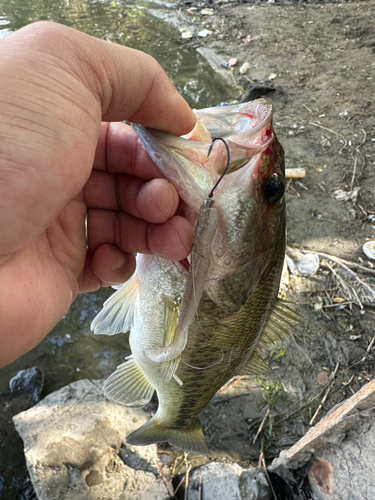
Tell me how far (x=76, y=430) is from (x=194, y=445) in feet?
3.25

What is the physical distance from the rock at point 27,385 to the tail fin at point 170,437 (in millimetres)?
1424

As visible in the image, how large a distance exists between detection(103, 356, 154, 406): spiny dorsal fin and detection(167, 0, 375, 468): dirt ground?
37.1 inches

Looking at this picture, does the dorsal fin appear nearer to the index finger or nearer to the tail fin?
the tail fin

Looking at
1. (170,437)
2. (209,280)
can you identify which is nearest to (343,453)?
(170,437)

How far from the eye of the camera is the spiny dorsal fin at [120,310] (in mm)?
1987

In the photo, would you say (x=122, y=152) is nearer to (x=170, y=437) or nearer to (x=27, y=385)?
(x=170, y=437)

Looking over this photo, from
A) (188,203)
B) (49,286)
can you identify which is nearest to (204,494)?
(49,286)

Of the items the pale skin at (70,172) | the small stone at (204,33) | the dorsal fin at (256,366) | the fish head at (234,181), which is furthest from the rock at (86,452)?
the small stone at (204,33)

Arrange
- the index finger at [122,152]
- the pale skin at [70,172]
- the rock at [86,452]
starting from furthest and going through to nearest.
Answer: the rock at [86,452], the index finger at [122,152], the pale skin at [70,172]

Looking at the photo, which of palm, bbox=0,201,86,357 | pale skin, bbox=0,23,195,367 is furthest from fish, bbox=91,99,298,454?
palm, bbox=0,201,86,357

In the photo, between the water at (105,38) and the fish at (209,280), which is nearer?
the fish at (209,280)

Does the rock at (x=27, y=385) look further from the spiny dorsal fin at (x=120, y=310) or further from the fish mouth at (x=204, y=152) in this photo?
the fish mouth at (x=204, y=152)

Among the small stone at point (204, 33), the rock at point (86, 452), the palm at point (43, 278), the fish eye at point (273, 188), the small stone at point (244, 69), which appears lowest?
the rock at point (86, 452)

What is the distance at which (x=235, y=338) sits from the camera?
5.77 ft
